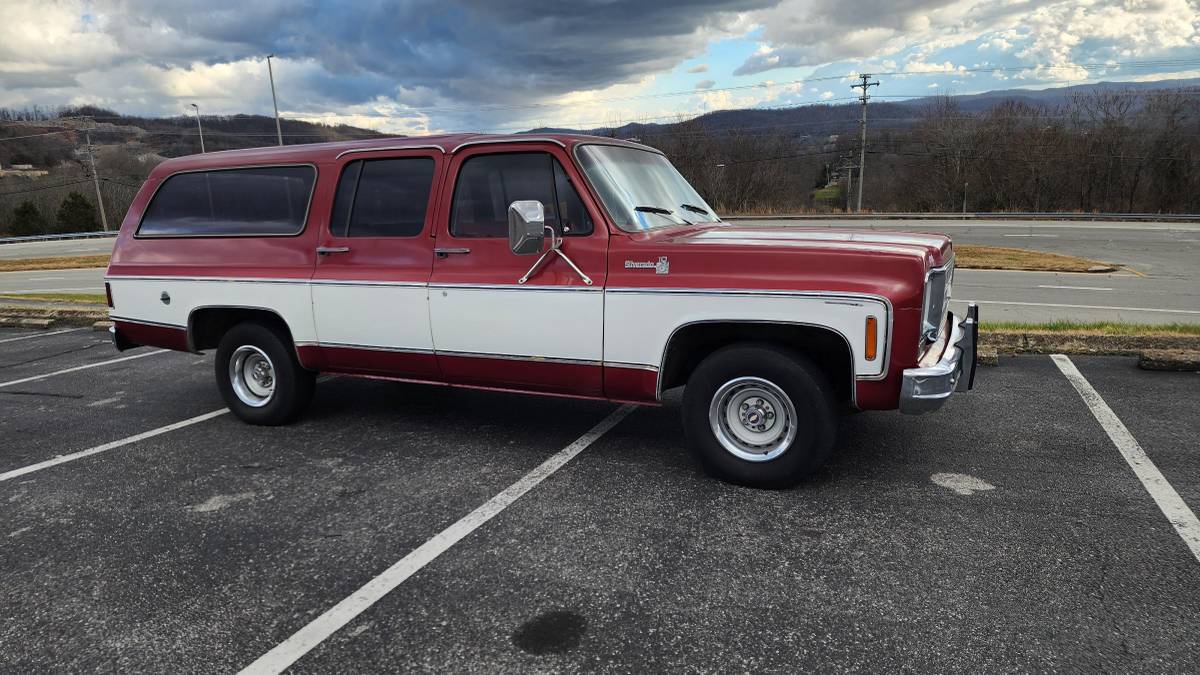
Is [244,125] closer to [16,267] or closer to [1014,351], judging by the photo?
[16,267]

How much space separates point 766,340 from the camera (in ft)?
13.5

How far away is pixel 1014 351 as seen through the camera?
7.10 m

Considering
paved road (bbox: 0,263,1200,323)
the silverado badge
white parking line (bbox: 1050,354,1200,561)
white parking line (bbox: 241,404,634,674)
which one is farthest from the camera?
paved road (bbox: 0,263,1200,323)

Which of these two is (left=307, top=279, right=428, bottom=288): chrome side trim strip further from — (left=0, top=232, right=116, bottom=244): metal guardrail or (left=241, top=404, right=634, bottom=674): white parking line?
(left=0, top=232, right=116, bottom=244): metal guardrail

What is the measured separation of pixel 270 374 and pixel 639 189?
3.18m

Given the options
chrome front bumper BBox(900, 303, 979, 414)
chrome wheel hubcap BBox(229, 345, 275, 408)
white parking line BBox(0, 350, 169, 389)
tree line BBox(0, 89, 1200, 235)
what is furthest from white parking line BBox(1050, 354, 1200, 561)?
tree line BBox(0, 89, 1200, 235)

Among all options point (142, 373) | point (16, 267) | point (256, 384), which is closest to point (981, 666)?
point (256, 384)

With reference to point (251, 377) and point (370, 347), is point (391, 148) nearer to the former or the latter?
point (370, 347)

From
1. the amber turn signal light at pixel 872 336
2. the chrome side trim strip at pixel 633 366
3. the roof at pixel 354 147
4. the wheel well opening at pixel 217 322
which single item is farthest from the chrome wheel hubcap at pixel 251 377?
the amber turn signal light at pixel 872 336

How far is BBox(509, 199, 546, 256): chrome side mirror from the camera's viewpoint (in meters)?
3.95

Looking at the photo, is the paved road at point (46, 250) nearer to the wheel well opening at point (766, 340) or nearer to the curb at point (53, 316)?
the curb at point (53, 316)

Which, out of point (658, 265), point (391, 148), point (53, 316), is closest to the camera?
point (658, 265)

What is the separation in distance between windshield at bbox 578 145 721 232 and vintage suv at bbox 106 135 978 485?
0.06 feet

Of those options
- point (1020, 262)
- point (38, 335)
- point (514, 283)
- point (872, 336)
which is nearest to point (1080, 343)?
point (872, 336)
